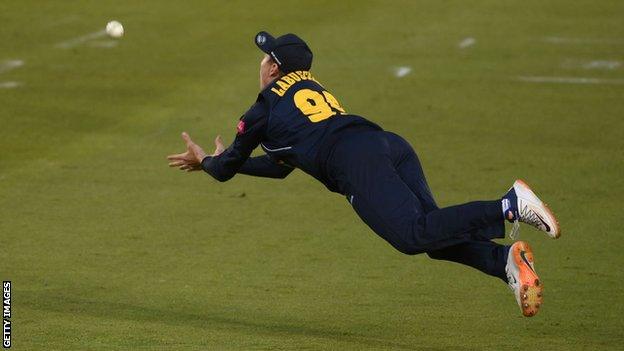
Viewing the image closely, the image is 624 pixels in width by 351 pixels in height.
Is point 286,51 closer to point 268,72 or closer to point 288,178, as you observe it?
point 268,72

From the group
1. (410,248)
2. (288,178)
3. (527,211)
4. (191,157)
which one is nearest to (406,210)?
(410,248)

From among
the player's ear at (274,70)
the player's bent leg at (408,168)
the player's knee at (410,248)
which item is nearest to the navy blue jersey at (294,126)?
the player's ear at (274,70)

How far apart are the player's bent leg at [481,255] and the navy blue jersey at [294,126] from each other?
915 mm

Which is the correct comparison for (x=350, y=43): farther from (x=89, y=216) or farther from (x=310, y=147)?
(x=310, y=147)

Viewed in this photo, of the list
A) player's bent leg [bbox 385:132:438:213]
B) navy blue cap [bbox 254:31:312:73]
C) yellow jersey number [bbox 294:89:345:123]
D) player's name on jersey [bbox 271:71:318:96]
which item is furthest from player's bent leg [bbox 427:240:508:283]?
navy blue cap [bbox 254:31:312:73]

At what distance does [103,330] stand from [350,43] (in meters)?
11.6

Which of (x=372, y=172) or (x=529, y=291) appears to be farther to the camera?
(x=372, y=172)

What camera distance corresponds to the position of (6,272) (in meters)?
10.8

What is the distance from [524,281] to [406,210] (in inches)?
33.5

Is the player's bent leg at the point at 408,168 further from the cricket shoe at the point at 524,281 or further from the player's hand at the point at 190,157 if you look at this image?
the player's hand at the point at 190,157

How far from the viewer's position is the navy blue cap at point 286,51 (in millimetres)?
9281

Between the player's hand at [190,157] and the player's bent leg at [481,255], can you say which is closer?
the player's bent leg at [481,255]

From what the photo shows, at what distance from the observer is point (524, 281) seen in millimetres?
8312

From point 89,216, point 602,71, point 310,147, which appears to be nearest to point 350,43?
point 602,71
